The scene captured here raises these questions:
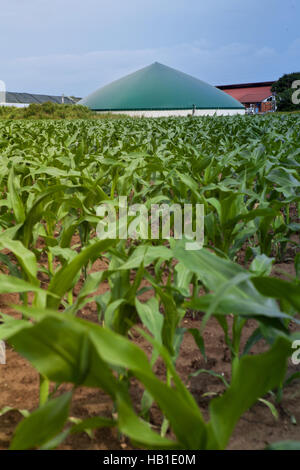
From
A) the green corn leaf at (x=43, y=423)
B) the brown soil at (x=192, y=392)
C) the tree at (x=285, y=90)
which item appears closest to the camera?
the green corn leaf at (x=43, y=423)

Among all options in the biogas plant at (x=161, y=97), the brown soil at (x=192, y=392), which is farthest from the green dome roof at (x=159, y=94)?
the brown soil at (x=192, y=392)

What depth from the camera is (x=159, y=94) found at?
42.4m

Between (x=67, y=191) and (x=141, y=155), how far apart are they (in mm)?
845

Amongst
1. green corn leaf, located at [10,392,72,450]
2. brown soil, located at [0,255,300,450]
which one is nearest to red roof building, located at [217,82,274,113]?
brown soil, located at [0,255,300,450]

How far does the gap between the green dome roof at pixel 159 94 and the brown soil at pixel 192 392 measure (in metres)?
40.2

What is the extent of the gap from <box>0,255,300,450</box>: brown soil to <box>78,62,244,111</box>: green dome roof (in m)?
40.2

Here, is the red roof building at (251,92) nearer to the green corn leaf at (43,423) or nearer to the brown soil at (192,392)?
the brown soil at (192,392)

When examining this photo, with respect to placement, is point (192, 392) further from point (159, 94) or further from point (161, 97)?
point (159, 94)

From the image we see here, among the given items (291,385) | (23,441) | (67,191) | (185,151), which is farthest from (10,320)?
(185,151)

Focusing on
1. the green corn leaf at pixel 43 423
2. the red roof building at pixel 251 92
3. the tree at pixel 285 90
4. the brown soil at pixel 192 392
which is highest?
the red roof building at pixel 251 92

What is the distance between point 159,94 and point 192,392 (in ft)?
144

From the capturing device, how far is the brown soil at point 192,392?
101 cm

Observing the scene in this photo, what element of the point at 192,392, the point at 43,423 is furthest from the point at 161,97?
the point at 43,423

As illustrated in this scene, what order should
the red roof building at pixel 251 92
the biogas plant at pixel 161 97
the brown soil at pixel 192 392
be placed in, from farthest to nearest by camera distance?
the red roof building at pixel 251 92, the biogas plant at pixel 161 97, the brown soil at pixel 192 392
